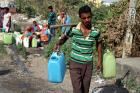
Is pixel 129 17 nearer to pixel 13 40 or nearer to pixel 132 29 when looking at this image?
pixel 132 29

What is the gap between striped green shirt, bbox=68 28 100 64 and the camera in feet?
21.2

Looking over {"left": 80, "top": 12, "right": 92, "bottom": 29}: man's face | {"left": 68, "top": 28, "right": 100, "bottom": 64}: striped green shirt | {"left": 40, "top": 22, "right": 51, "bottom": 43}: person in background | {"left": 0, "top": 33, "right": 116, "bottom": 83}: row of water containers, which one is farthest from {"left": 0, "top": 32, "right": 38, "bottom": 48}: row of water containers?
{"left": 80, "top": 12, "right": 92, "bottom": 29}: man's face

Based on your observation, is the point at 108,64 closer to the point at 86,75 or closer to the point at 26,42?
the point at 86,75

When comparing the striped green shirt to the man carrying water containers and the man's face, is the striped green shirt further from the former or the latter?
the man's face

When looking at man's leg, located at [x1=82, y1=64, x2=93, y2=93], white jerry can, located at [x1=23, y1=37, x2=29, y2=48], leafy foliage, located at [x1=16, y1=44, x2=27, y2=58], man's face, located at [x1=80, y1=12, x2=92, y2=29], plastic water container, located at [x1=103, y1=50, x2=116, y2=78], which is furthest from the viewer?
white jerry can, located at [x1=23, y1=37, x2=29, y2=48]

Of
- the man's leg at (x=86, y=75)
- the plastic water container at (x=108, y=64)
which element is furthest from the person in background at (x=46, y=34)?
the man's leg at (x=86, y=75)

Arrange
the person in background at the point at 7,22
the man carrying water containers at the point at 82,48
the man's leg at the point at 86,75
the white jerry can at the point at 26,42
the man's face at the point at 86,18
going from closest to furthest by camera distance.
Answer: the man's face at the point at 86,18, the man carrying water containers at the point at 82,48, the man's leg at the point at 86,75, the white jerry can at the point at 26,42, the person in background at the point at 7,22

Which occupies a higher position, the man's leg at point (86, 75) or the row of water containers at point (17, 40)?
the man's leg at point (86, 75)

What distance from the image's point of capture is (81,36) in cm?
647

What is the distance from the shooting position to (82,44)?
6488mm

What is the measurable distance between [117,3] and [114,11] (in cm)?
24

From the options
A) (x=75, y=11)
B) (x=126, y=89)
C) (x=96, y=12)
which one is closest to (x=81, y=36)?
(x=126, y=89)

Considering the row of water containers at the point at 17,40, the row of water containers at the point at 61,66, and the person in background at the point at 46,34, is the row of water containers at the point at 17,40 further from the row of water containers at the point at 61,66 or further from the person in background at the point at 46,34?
the row of water containers at the point at 61,66

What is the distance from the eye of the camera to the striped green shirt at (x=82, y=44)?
6477 millimetres
